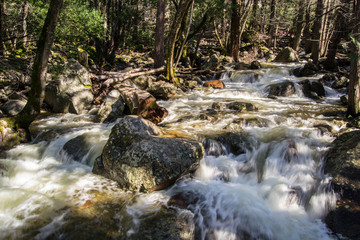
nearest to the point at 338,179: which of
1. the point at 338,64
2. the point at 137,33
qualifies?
the point at 338,64

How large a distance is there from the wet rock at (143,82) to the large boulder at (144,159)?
6.41 metres

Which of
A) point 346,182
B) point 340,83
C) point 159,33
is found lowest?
point 346,182

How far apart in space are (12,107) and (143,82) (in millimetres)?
5566

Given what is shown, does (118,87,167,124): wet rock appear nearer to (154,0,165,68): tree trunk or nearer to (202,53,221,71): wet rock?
(154,0,165,68): tree trunk

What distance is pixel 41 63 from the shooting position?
575 centimetres

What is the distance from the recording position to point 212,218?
13.4 ft

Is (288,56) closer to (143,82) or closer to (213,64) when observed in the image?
(213,64)

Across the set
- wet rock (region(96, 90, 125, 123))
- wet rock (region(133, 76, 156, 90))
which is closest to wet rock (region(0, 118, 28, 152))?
wet rock (region(96, 90, 125, 123))

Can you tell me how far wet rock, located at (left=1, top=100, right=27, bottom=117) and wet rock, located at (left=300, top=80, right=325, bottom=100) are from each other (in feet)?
40.6

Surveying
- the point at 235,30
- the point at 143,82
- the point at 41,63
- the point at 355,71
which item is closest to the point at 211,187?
the point at 41,63

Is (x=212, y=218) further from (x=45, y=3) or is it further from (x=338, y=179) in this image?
(x=45, y=3)

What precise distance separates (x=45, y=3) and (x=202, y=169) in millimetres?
11907

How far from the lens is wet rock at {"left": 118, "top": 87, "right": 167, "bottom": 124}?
7.96m

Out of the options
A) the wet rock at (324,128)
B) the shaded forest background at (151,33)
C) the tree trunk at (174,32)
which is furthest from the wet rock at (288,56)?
the wet rock at (324,128)
